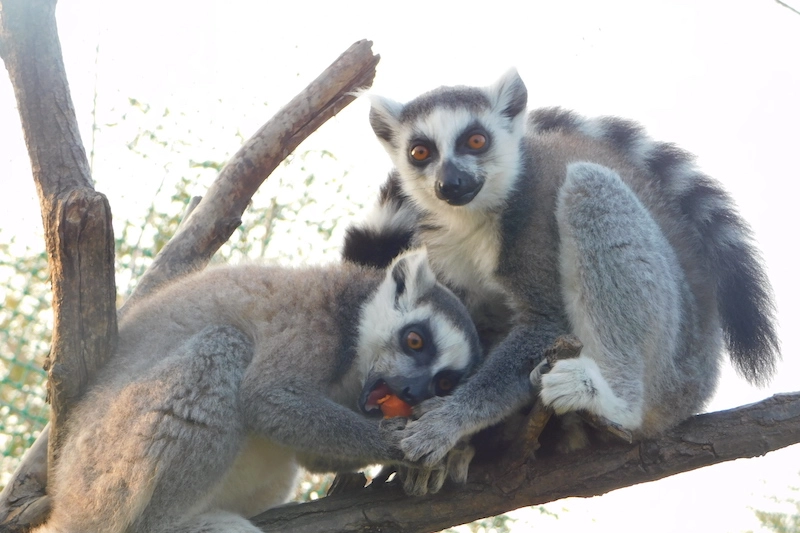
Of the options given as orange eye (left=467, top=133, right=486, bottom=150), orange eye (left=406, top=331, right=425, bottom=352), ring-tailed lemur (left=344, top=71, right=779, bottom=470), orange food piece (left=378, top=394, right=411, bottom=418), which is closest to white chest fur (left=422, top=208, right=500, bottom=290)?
ring-tailed lemur (left=344, top=71, right=779, bottom=470)

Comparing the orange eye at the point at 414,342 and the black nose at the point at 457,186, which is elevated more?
the black nose at the point at 457,186

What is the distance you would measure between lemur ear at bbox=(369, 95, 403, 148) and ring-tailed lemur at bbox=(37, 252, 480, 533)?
1.26m

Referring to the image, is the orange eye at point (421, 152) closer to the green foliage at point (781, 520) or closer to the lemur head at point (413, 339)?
the lemur head at point (413, 339)

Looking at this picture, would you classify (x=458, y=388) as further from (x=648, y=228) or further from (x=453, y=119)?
(x=453, y=119)

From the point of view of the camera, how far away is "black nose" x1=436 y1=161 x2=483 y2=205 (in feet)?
15.4

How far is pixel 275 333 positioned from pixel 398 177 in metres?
1.88

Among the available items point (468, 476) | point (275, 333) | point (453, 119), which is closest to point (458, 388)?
point (468, 476)

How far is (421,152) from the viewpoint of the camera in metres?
5.20

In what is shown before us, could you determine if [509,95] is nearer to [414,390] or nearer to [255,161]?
[255,161]

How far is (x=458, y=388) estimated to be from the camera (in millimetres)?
4164

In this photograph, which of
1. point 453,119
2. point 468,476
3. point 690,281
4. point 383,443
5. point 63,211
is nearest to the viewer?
point 63,211

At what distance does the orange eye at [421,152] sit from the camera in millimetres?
5179

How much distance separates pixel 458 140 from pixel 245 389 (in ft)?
7.12

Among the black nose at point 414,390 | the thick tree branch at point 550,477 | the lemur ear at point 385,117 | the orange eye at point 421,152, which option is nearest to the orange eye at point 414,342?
the black nose at point 414,390
